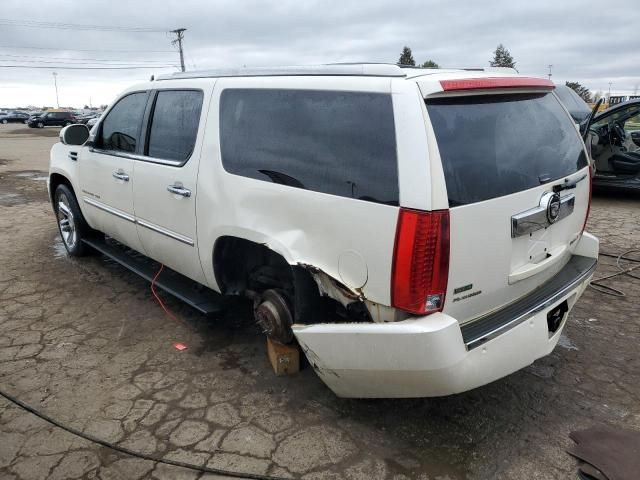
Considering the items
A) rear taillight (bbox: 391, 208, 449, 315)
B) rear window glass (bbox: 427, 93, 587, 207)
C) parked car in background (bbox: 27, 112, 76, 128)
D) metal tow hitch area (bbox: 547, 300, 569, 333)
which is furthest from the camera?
parked car in background (bbox: 27, 112, 76, 128)

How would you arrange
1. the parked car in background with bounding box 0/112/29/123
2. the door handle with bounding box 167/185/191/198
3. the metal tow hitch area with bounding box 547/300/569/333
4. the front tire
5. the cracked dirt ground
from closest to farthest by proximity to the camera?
the cracked dirt ground
the metal tow hitch area with bounding box 547/300/569/333
the door handle with bounding box 167/185/191/198
the front tire
the parked car in background with bounding box 0/112/29/123

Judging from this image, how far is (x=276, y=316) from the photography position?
119 inches

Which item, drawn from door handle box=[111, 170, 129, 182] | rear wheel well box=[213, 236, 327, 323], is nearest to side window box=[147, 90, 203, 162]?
door handle box=[111, 170, 129, 182]

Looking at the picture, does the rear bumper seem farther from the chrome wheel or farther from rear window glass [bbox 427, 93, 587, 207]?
the chrome wheel

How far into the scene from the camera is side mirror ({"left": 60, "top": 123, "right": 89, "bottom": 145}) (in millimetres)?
4879

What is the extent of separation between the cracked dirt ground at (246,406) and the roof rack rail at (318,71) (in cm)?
182

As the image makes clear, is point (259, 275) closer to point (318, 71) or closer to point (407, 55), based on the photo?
point (318, 71)

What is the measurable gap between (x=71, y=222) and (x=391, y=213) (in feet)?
14.2

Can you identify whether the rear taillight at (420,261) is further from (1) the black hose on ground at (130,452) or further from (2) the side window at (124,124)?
(2) the side window at (124,124)

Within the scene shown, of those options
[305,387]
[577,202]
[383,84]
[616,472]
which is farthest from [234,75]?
[616,472]

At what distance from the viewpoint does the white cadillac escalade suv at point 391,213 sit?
2.29m

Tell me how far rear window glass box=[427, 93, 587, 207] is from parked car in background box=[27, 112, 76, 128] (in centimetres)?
4588

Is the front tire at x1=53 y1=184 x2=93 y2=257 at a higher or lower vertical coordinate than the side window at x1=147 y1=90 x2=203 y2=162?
lower

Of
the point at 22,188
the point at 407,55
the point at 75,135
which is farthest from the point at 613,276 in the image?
the point at 407,55
